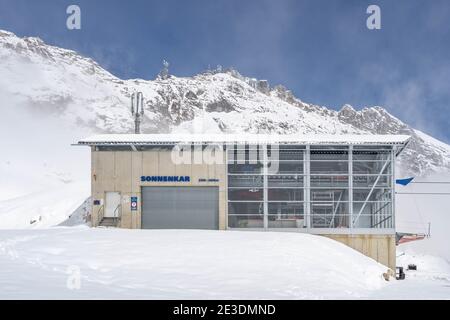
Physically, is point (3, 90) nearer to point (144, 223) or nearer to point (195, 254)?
point (144, 223)

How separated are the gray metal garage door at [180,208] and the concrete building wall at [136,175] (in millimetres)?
342

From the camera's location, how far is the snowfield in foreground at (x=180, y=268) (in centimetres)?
1046

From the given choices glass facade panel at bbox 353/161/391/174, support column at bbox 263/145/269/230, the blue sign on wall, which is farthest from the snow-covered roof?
the blue sign on wall

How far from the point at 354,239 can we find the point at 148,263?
598 inches

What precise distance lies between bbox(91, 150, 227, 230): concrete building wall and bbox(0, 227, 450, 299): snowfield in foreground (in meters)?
5.55

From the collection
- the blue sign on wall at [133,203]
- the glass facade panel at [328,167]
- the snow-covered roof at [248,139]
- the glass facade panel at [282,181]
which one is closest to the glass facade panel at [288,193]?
the glass facade panel at [282,181]

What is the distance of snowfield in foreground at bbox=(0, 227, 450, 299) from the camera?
1046cm

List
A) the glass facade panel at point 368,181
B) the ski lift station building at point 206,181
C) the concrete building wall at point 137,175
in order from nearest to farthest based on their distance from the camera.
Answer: the ski lift station building at point 206,181
the concrete building wall at point 137,175
the glass facade panel at point 368,181

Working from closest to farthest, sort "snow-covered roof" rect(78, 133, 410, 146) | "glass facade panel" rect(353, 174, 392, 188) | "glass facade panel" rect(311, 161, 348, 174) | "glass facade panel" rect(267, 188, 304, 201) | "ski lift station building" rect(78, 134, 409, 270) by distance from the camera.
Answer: "snow-covered roof" rect(78, 133, 410, 146) < "ski lift station building" rect(78, 134, 409, 270) < "glass facade panel" rect(353, 174, 392, 188) < "glass facade panel" rect(267, 188, 304, 201) < "glass facade panel" rect(311, 161, 348, 174)

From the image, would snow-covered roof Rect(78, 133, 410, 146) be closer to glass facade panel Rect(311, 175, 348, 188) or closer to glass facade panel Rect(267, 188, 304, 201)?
glass facade panel Rect(311, 175, 348, 188)

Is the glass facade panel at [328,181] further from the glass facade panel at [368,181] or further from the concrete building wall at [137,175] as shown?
the concrete building wall at [137,175]

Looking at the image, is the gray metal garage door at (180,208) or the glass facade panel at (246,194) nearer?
the gray metal garage door at (180,208)

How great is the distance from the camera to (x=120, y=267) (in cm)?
1323
